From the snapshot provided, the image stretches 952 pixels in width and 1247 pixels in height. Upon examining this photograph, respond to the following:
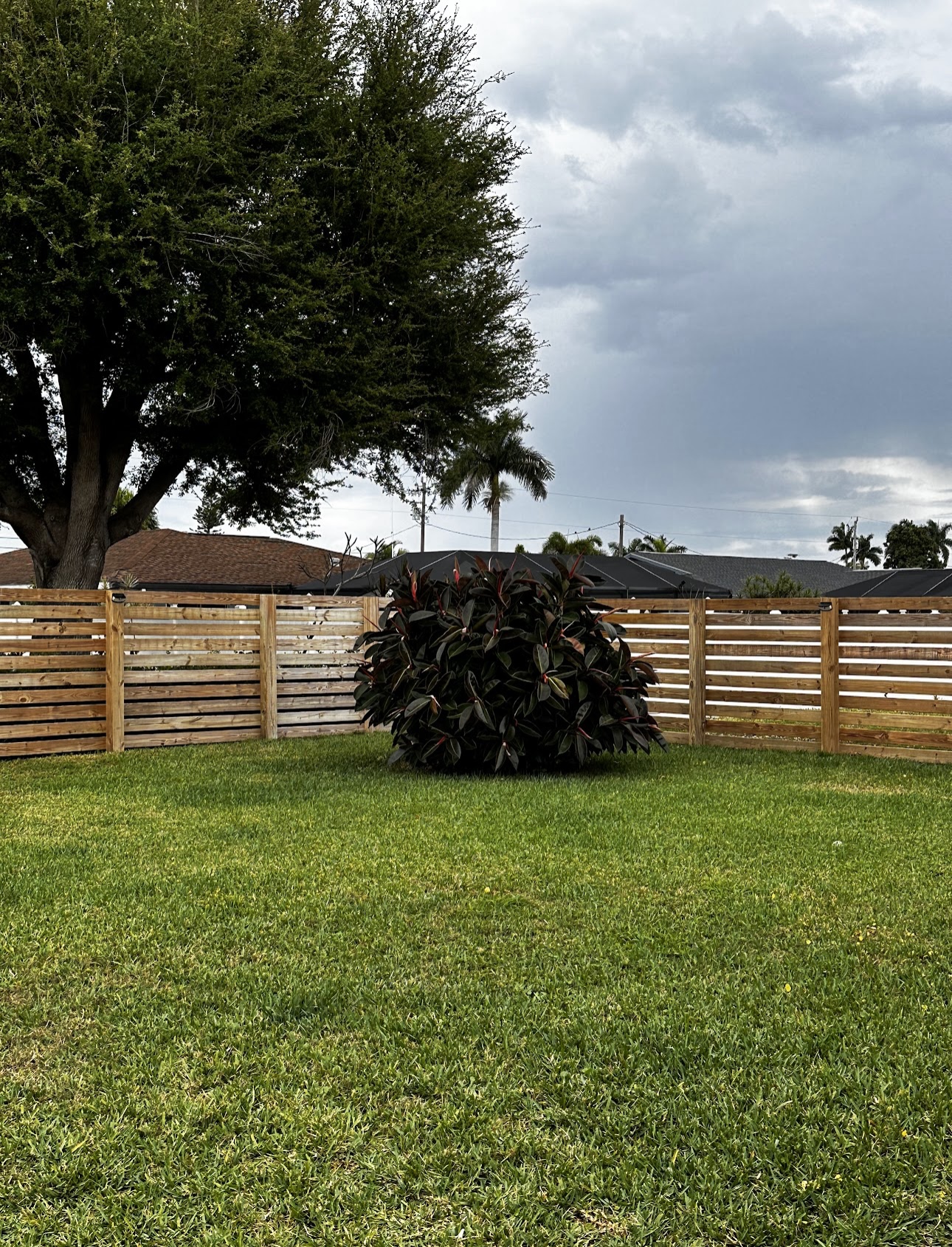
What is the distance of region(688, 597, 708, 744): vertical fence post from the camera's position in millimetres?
11047

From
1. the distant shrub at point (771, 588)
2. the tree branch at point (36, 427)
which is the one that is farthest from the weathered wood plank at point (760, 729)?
the distant shrub at point (771, 588)

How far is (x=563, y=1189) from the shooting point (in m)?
2.17

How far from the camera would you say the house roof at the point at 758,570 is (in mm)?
46594

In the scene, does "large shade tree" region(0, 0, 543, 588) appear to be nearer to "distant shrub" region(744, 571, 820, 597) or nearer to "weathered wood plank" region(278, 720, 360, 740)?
"weathered wood plank" region(278, 720, 360, 740)

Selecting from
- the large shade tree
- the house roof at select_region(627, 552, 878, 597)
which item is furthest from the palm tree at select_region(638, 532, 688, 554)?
the large shade tree

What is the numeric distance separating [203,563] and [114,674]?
2128 centimetres

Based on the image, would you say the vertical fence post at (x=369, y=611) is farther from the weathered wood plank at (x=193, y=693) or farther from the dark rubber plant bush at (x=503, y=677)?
the dark rubber plant bush at (x=503, y=677)

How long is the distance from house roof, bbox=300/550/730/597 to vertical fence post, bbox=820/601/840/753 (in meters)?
8.02

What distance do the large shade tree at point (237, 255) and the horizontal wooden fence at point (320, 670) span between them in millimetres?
3590

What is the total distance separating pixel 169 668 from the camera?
36.6ft

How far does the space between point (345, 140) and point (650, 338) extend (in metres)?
5.58

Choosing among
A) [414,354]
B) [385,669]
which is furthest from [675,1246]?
[414,354]

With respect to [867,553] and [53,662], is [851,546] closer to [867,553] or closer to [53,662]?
[867,553]

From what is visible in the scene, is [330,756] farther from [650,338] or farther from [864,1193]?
[864,1193]
